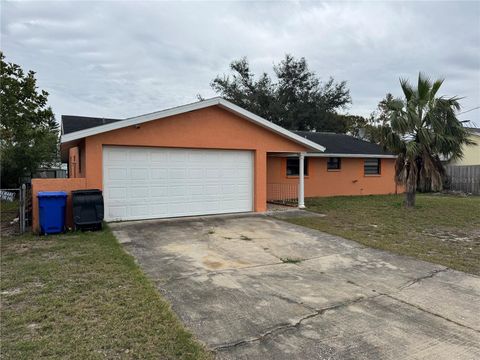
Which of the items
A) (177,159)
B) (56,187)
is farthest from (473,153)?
(56,187)

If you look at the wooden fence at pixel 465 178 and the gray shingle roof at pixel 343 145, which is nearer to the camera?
the gray shingle roof at pixel 343 145

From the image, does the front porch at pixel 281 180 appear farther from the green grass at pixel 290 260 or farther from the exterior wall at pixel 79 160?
the green grass at pixel 290 260

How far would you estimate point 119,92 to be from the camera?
19.8m

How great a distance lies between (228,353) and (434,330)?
7.49 feet

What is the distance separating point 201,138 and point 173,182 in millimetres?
1643

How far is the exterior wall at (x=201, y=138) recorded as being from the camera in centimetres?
968

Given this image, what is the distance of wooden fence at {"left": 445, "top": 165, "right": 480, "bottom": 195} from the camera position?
21984 millimetres

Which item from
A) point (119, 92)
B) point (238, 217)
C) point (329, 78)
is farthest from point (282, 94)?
point (238, 217)

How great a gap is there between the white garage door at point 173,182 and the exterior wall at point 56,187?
789 mm

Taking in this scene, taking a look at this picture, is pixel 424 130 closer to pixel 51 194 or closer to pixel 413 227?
pixel 413 227

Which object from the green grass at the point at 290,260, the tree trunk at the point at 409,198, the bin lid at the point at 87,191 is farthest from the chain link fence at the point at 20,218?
the tree trunk at the point at 409,198

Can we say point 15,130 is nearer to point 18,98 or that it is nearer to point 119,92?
point 18,98

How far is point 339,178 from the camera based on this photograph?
62.5ft

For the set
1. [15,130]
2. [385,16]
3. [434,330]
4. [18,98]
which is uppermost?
[385,16]
